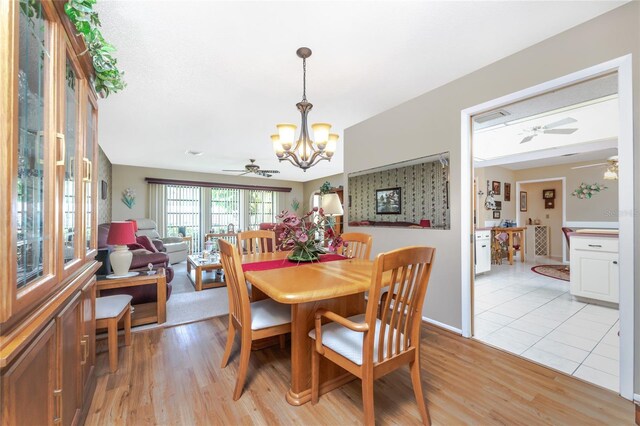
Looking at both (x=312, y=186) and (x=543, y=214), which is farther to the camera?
(x=312, y=186)

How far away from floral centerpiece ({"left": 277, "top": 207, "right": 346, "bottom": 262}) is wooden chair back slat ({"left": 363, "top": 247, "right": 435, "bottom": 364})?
2.47 ft

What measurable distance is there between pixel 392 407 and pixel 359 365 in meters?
0.54

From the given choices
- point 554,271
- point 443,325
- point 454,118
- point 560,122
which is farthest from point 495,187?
point 443,325

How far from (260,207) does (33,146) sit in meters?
7.99

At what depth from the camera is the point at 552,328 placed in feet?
8.62

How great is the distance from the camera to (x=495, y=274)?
16.4 feet

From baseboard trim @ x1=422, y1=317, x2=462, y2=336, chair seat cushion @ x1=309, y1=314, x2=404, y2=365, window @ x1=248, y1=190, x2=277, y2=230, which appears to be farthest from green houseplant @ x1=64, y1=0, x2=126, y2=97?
window @ x1=248, y1=190, x2=277, y2=230

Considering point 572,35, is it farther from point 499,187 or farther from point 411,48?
point 499,187

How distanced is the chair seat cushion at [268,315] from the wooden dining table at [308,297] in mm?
160

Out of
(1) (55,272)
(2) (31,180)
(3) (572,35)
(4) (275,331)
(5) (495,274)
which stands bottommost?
(5) (495,274)

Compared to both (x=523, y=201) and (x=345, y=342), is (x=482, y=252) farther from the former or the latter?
(x=345, y=342)

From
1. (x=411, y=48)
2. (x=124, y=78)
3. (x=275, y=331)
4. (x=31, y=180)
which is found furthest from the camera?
(x=124, y=78)

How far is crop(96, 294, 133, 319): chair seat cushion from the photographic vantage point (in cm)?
188

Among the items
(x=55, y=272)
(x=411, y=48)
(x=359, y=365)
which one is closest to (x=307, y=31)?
(x=411, y=48)
